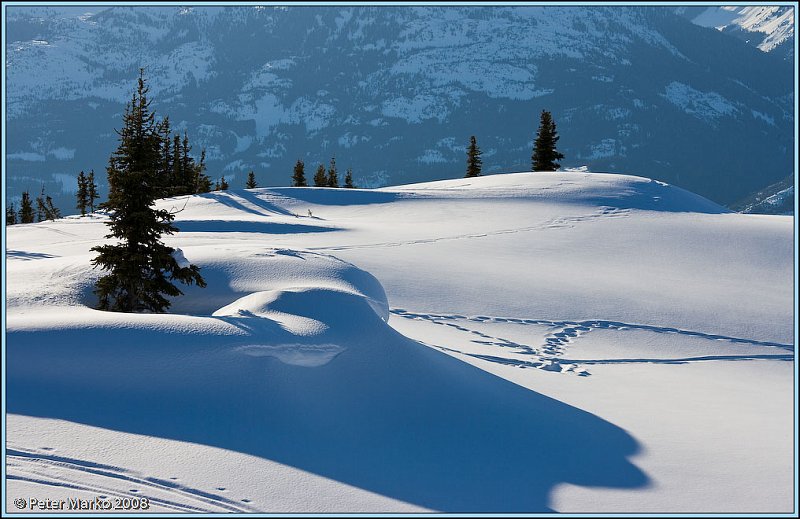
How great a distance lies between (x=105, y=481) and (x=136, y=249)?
17.4 feet

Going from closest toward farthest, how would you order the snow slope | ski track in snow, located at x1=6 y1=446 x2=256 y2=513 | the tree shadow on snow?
1. ski track in snow, located at x1=6 y1=446 x2=256 y2=513
2. the snow slope
3. the tree shadow on snow

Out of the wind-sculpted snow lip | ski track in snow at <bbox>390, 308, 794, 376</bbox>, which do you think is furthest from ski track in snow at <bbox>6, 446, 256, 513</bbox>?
the wind-sculpted snow lip

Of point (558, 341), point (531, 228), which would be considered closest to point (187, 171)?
point (531, 228)

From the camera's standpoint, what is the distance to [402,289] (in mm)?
17328

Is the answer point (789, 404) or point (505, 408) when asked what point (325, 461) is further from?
point (789, 404)

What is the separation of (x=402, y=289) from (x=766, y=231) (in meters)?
15.6

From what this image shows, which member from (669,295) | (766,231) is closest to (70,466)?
(669,295)

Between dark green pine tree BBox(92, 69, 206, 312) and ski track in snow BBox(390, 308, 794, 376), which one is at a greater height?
dark green pine tree BBox(92, 69, 206, 312)

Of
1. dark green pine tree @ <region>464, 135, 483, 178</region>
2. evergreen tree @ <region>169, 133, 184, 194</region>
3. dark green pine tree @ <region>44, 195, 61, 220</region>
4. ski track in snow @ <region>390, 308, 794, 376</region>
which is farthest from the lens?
dark green pine tree @ <region>464, 135, 483, 178</region>

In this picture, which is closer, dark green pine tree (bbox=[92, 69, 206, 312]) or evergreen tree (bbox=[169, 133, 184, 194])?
dark green pine tree (bbox=[92, 69, 206, 312])

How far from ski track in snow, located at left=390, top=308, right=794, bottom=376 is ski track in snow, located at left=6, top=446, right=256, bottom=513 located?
6.55 m

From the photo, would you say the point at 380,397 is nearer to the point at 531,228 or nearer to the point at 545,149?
the point at 531,228

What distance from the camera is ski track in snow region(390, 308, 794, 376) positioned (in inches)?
506

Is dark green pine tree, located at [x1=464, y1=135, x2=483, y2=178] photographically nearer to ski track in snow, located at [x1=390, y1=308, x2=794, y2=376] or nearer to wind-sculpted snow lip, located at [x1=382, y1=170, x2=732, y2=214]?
wind-sculpted snow lip, located at [x1=382, y1=170, x2=732, y2=214]
